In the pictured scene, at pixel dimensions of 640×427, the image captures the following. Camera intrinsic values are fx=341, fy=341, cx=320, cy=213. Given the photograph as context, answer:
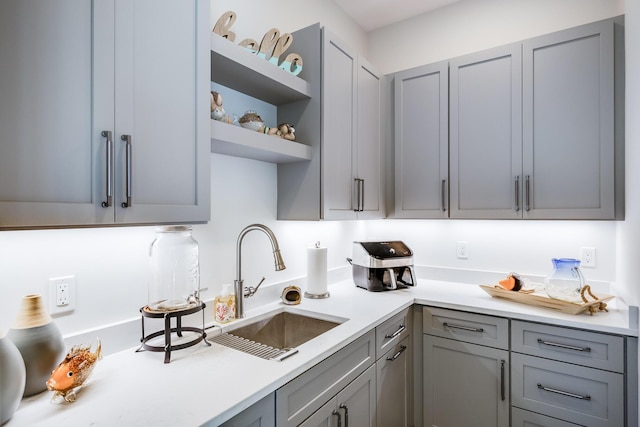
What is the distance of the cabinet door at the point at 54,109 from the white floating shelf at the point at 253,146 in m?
0.44

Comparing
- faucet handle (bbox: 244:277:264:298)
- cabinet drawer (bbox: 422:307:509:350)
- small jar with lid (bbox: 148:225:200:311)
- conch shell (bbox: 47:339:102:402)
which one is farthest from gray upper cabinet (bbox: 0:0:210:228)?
cabinet drawer (bbox: 422:307:509:350)

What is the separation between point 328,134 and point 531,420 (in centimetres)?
178

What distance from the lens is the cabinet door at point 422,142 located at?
226cm

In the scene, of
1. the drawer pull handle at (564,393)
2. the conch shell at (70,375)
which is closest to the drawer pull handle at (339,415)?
the conch shell at (70,375)

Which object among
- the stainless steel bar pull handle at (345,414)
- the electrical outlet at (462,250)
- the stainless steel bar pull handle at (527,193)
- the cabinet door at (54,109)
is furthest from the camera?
the electrical outlet at (462,250)

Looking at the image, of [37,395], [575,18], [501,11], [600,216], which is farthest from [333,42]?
[37,395]

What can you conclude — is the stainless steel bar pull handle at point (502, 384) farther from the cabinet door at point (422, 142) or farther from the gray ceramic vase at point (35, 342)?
the gray ceramic vase at point (35, 342)

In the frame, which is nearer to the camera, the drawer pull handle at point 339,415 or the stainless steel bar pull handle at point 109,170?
the stainless steel bar pull handle at point 109,170

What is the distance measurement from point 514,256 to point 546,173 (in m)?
0.63

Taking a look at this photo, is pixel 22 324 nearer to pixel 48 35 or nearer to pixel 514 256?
pixel 48 35

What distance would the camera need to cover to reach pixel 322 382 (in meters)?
1.26

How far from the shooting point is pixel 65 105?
0.87m

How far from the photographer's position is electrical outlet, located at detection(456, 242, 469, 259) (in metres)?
2.46

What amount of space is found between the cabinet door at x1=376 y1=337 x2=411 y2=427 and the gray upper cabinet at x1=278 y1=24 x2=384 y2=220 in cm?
79
